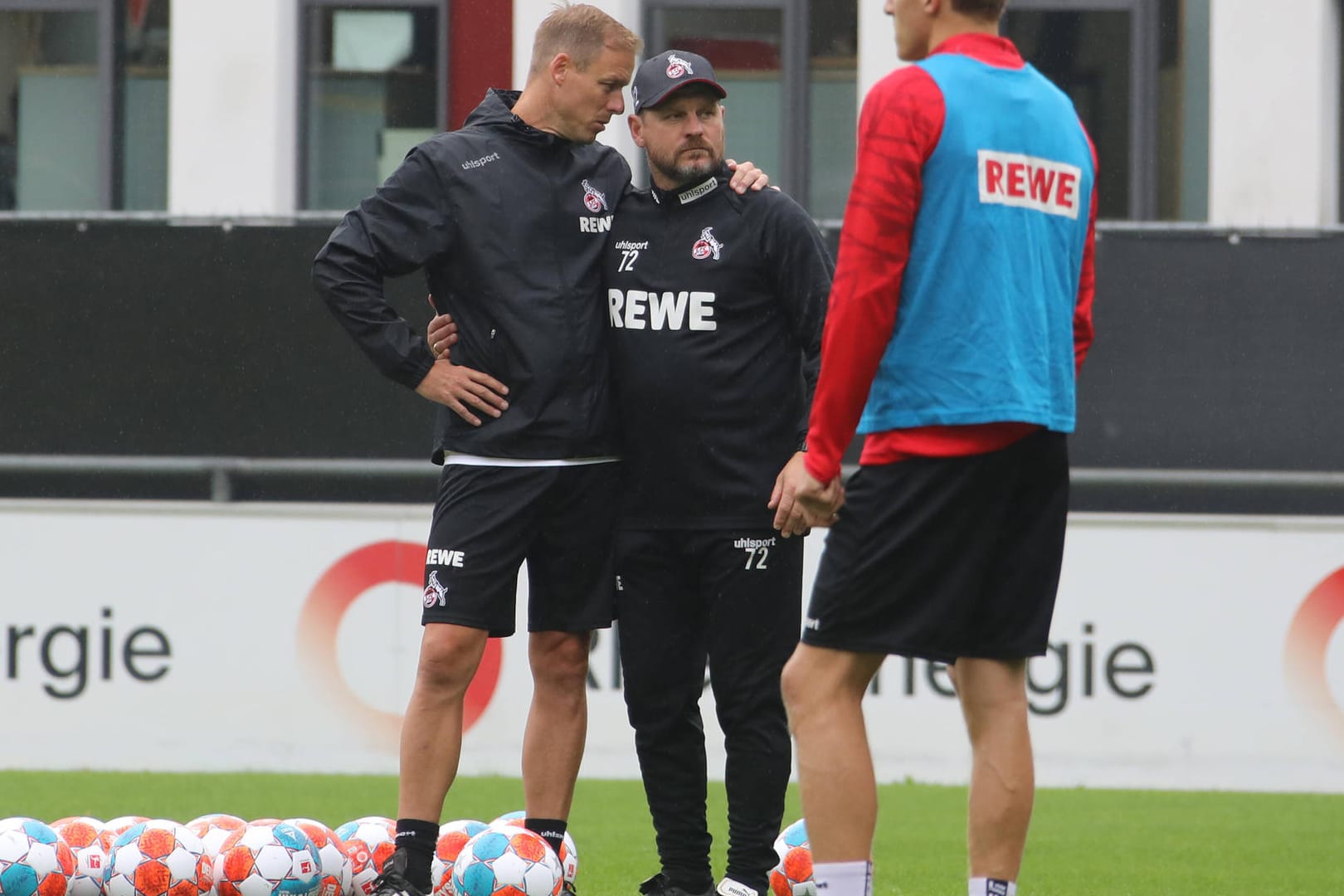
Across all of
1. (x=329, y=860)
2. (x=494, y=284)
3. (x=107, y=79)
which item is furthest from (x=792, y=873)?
(x=107, y=79)

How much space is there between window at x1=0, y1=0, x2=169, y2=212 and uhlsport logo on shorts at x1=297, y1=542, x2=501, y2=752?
11.3 feet

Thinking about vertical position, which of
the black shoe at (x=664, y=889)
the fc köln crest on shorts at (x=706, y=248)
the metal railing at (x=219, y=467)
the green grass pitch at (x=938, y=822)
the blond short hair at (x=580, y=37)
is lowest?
the green grass pitch at (x=938, y=822)

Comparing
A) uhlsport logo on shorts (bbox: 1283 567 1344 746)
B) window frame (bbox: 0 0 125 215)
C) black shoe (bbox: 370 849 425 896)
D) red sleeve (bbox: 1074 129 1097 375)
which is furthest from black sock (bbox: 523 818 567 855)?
window frame (bbox: 0 0 125 215)

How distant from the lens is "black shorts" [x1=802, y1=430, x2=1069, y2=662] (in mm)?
3883

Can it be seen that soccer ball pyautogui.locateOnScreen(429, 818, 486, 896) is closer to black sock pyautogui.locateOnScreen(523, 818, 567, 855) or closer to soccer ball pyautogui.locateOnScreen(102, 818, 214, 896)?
black sock pyautogui.locateOnScreen(523, 818, 567, 855)

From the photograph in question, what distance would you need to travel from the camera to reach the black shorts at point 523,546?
16.4 ft

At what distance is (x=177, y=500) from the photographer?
9.89 m

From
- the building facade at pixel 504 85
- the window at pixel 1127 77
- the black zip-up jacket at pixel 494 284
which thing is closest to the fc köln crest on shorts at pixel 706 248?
the black zip-up jacket at pixel 494 284

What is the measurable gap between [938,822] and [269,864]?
3.59 meters

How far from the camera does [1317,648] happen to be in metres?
9.05

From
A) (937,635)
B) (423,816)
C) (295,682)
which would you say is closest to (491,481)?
(423,816)

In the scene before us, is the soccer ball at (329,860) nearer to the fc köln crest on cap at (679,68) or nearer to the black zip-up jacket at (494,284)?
the black zip-up jacket at (494,284)

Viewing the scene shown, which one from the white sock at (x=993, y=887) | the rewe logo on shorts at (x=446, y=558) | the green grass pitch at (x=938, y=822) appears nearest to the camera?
the white sock at (x=993, y=887)

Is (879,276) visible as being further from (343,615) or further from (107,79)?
(107,79)
